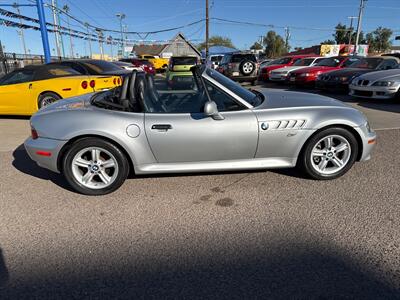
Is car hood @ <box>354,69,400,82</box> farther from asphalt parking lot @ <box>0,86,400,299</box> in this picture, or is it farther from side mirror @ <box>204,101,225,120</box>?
side mirror @ <box>204,101,225,120</box>

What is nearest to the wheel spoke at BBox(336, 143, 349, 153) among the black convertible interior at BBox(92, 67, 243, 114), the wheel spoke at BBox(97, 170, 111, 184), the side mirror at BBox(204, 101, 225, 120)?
the black convertible interior at BBox(92, 67, 243, 114)

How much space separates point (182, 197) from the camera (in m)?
3.15

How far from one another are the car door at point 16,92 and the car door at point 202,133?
5.35 meters

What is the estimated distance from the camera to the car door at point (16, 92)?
6.90 m

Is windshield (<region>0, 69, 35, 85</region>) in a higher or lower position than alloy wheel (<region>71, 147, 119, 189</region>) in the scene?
higher

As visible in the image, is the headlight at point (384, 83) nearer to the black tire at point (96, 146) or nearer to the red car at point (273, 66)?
the black tire at point (96, 146)

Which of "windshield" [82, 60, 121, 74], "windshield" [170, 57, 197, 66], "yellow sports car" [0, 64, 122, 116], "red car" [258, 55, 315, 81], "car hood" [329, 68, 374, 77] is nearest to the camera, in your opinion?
"yellow sports car" [0, 64, 122, 116]

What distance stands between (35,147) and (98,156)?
718 millimetres

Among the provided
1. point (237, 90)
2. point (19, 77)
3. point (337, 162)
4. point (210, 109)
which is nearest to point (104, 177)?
point (210, 109)

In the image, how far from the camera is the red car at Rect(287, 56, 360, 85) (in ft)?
39.0

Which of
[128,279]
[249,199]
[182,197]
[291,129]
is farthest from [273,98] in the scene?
[128,279]

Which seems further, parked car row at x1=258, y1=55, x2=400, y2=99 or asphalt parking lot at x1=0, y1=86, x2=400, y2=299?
parked car row at x1=258, y1=55, x2=400, y2=99

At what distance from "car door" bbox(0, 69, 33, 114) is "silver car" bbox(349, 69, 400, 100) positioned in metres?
8.99

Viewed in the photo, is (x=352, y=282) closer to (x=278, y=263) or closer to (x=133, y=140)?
(x=278, y=263)
